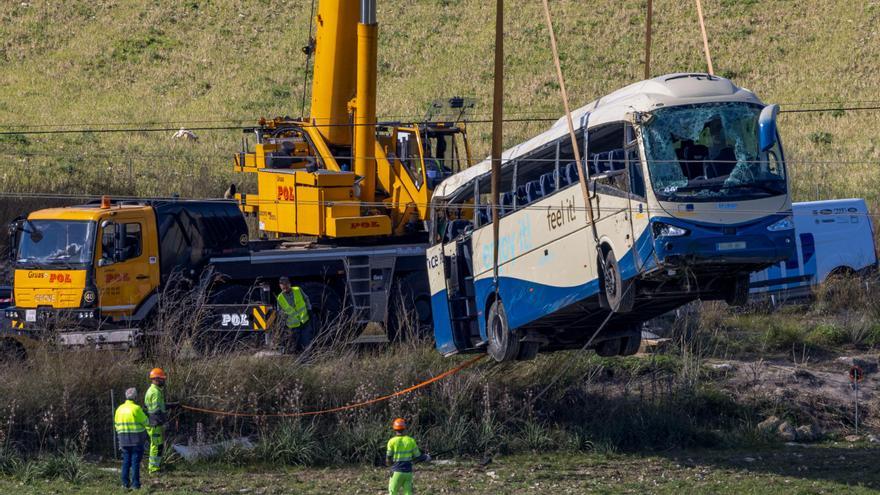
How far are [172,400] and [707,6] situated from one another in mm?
50152

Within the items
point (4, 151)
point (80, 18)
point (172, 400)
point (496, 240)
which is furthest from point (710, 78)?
point (80, 18)

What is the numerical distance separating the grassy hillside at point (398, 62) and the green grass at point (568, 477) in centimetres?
2129

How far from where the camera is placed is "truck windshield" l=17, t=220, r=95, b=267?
2362 cm

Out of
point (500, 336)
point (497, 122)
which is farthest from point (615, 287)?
point (500, 336)

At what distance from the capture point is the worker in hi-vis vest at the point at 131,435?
60.1ft

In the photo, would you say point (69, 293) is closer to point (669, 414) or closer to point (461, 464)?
point (461, 464)

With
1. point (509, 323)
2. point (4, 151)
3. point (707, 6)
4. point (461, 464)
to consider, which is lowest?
point (461, 464)

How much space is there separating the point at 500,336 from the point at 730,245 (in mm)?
5156

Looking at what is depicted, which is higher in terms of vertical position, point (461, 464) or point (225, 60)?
point (225, 60)

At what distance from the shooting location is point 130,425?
60.1 feet

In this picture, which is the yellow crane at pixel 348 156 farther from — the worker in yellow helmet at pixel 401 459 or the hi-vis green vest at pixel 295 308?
the worker in yellow helmet at pixel 401 459

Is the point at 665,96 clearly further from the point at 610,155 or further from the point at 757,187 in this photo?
the point at 757,187

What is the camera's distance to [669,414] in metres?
24.2

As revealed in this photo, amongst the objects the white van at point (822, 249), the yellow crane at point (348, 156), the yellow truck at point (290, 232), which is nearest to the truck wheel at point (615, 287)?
the yellow truck at point (290, 232)
